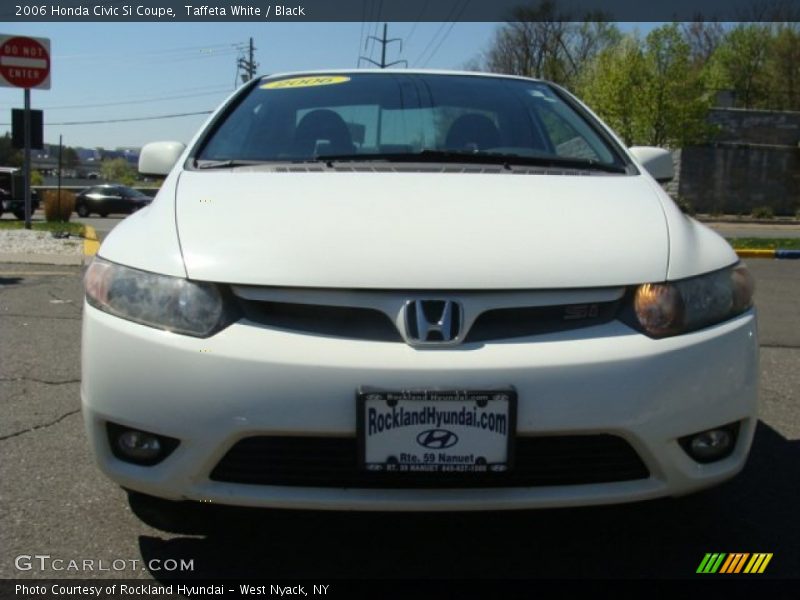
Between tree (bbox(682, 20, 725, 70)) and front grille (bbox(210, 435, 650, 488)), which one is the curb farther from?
tree (bbox(682, 20, 725, 70))

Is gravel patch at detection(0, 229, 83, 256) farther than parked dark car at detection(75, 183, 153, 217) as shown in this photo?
No

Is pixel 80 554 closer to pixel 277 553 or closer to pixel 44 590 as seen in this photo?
pixel 44 590

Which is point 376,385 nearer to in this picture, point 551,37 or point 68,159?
point 551,37

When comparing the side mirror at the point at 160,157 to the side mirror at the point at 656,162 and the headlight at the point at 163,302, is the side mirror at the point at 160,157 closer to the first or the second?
the headlight at the point at 163,302

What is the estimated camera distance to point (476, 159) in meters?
2.76


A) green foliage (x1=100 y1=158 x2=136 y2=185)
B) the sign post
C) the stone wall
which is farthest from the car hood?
green foliage (x1=100 y1=158 x2=136 y2=185)

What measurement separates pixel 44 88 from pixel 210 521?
1125cm

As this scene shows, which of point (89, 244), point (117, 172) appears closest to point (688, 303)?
point (89, 244)

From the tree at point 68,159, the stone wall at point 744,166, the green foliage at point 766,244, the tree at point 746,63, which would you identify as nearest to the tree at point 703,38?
the tree at point 746,63

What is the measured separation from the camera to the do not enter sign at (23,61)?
11.4 m

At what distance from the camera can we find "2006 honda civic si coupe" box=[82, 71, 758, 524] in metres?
1.81

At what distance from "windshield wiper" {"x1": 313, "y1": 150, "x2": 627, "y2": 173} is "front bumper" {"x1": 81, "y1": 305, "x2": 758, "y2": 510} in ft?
3.17

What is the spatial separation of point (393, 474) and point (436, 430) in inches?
6.0

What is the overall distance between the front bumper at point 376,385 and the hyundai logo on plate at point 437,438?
11 centimetres
